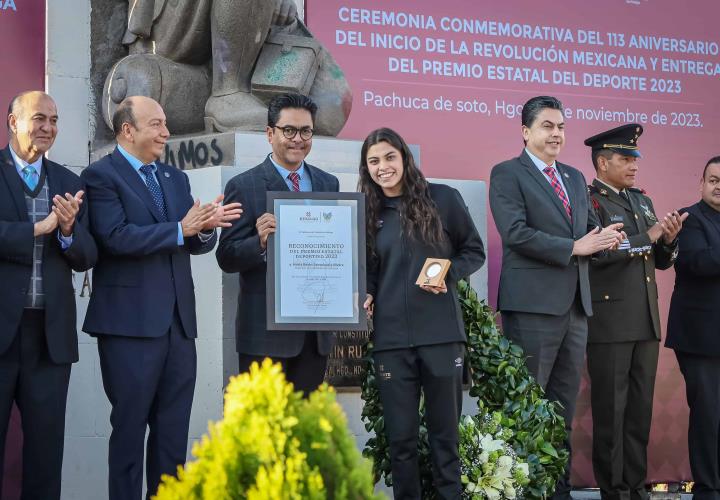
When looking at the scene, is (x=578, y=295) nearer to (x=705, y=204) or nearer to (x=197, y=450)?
(x=705, y=204)

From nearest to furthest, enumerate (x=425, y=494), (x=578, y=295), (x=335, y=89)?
1. (x=425, y=494)
2. (x=578, y=295)
3. (x=335, y=89)

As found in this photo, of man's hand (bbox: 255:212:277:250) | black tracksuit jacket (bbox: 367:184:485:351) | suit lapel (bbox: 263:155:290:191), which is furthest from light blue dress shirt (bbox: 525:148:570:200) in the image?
man's hand (bbox: 255:212:277:250)

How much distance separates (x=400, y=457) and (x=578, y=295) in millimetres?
1314

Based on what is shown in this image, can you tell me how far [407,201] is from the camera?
199 inches

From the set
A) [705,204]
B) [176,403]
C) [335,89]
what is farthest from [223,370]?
[705,204]

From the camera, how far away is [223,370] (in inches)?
214

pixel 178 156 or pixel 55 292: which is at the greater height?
pixel 178 156

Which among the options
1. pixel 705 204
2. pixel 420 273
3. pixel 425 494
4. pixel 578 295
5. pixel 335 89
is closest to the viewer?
pixel 420 273

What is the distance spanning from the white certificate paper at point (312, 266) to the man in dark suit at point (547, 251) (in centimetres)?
119

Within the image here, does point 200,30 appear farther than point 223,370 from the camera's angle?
Yes

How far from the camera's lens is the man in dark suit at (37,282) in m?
4.49

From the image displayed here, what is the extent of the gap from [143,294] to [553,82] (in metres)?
3.99

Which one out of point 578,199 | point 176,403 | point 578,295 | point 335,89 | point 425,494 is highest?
point 335,89

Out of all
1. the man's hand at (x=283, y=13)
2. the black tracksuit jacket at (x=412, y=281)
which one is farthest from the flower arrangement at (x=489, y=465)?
the man's hand at (x=283, y=13)
